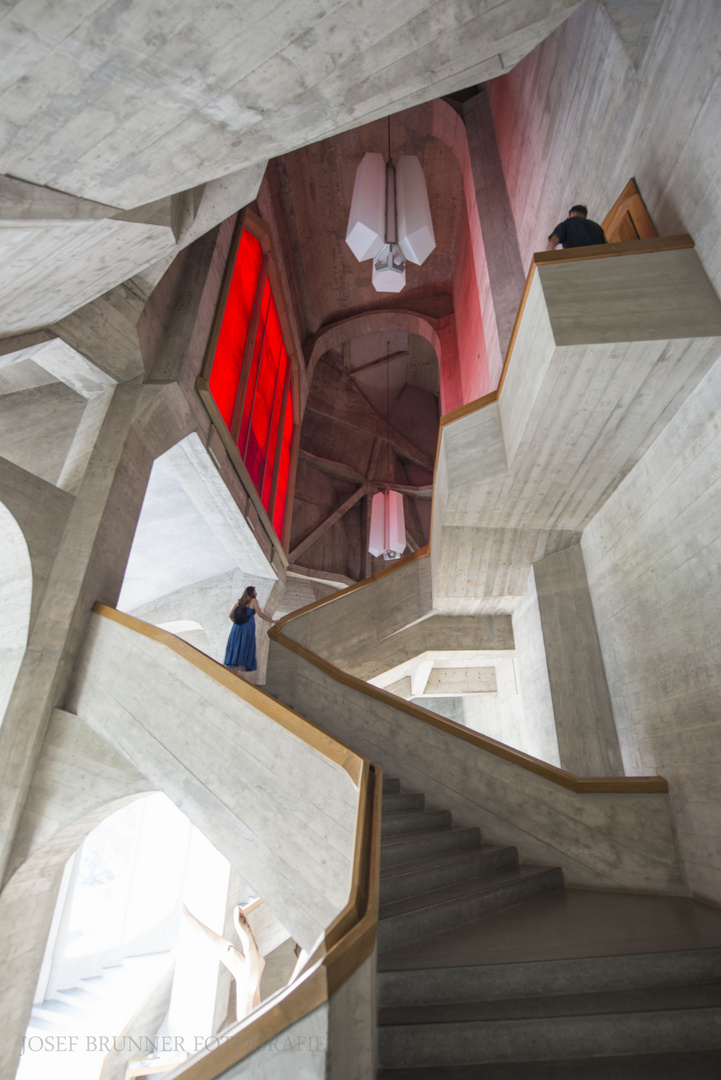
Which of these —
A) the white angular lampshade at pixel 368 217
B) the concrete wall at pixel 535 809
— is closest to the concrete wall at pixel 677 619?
the concrete wall at pixel 535 809

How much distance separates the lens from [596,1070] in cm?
216

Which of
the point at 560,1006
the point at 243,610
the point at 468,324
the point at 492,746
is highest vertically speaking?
the point at 468,324

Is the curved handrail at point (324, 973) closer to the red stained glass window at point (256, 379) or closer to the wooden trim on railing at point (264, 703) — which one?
the wooden trim on railing at point (264, 703)

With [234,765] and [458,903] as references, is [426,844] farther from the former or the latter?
[234,765]

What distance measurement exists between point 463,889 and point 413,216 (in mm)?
7411

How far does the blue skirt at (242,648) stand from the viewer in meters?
6.57

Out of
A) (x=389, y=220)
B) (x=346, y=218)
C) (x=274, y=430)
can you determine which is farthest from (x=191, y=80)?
(x=346, y=218)

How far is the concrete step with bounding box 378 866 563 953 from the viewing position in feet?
9.86

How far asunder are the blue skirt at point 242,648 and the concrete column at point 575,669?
355 centimetres

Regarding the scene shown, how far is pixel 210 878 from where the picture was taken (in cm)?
1063

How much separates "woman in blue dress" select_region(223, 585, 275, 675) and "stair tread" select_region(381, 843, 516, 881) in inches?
127

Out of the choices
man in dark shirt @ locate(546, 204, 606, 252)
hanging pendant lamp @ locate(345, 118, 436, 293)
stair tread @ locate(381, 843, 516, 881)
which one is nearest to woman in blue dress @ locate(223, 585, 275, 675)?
stair tread @ locate(381, 843, 516, 881)

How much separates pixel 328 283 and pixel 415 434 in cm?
703

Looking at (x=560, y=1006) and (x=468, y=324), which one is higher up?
(x=468, y=324)
